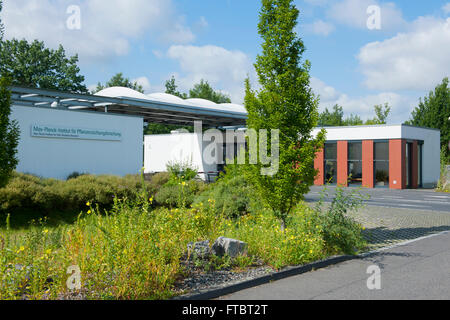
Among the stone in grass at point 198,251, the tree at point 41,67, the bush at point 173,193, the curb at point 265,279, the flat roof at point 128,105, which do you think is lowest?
the curb at point 265,279

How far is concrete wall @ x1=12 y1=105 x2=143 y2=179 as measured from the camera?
15820 millimetres

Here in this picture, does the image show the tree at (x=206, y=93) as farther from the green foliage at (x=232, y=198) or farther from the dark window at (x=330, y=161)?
the green foliage at (x=232, y=198)

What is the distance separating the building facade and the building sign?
15854 millimetres

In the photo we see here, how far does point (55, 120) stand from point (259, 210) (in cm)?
993

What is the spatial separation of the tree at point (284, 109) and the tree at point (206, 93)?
60.7 m

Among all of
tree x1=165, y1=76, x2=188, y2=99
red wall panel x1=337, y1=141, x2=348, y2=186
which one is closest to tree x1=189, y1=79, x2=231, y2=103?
tree x1=165, y1=76, x2=188, y2=99

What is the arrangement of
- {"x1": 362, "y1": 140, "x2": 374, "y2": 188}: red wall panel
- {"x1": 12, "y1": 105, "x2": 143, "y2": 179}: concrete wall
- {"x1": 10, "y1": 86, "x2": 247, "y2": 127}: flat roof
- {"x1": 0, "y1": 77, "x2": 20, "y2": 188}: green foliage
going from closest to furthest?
1. {"x1": 0, "y1": 77, "x2": 20, "y2": 188}: green foliage
2. {"x1": 12, "y1": 105, "x2": 143, "y2": 179}: concrete wall
3. {"x1": 10, "y1": 86, "x2": 247, "y2": 127}: flat roof
4. {"x1": 362, "y1": 140, "x2": 374, "y2": 188}: red wall panel

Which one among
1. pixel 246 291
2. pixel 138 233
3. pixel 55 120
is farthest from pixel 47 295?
pixel 55 120

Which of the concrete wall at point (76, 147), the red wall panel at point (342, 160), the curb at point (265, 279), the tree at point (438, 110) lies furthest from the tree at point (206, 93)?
the curb at point (265, 279)

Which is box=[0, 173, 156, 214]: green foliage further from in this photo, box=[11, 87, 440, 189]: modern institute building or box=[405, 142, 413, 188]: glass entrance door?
box=[405, 142, 413, 188]: glass entrance door

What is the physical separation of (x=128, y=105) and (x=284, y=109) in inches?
548

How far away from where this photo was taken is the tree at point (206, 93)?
69.6m

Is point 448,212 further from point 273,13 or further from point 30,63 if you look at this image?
point 30,63

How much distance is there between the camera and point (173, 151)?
34.3 metres
